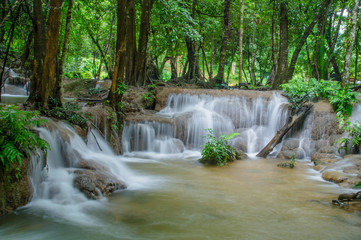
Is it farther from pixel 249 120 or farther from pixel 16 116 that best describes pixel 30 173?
pixel 249 120

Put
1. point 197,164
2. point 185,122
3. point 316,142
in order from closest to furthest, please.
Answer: point 197,164, point 316,142, point 185,122

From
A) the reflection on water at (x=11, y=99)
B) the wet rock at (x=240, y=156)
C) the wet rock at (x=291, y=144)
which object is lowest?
the wet rock at (x=240, y=156)

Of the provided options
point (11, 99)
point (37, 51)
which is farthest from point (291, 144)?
point (11, 99)

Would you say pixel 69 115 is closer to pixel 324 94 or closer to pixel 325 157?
pixel 325 157

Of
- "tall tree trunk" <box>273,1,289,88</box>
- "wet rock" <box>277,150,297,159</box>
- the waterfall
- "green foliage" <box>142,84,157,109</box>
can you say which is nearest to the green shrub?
the waterfall

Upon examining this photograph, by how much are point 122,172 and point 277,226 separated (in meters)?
3.91

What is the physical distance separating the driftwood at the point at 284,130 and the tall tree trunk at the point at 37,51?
6.99 metres

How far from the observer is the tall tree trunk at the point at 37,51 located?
7258 millimetres

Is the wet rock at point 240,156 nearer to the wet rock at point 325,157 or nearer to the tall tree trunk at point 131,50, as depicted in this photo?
the wet rock at point 325,157

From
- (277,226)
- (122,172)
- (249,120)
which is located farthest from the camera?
(249,120)

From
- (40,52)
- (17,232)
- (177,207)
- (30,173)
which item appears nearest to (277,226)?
(177,207)

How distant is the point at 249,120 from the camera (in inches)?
471

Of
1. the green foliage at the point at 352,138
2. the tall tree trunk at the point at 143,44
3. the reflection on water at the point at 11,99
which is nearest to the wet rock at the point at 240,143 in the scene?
the green foliage at the point at 352,138

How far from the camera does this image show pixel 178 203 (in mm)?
5340
